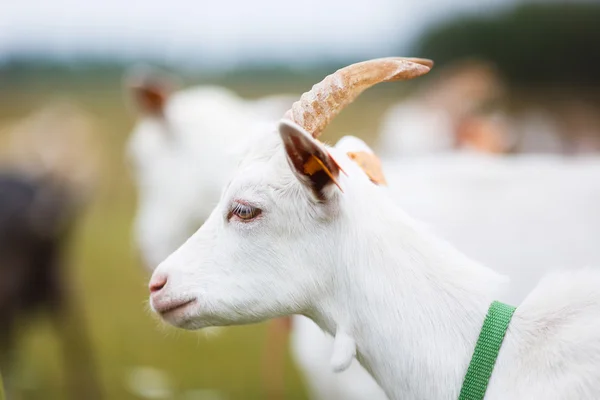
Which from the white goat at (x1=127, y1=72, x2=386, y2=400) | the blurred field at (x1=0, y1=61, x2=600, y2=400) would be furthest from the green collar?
the white goat at (x1=127, y1=72, x2=386, y2=400)

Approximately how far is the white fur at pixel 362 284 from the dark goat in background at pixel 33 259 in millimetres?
3586

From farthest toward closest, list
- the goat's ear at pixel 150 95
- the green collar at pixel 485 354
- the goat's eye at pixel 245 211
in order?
the goat's ear at pixel 150 95
the goat's eye at pixel 245 211
the green collar at pixel 485 354

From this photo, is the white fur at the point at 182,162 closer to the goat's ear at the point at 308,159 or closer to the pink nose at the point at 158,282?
the pink nose at the point at 158,282

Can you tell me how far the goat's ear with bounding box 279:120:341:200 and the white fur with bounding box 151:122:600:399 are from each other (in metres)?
0.04

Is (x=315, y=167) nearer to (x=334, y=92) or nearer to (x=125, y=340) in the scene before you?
(x=334, y=92)

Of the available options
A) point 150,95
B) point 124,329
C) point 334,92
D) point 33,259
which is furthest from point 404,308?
point 124,329

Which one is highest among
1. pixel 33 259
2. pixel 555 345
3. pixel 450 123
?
pixel 555 345

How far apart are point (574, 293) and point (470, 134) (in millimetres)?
4451

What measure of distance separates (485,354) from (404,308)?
0.28m

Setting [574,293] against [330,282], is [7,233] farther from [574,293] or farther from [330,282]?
[574,293]

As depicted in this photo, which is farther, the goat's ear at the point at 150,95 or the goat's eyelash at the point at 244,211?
the goat's ear at the point at 150,95

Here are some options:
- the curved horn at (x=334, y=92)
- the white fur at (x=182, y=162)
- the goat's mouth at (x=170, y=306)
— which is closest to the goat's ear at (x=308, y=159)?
the curved horn at (x=334, y=92)

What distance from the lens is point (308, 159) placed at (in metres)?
2.21

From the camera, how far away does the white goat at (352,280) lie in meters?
2.28
